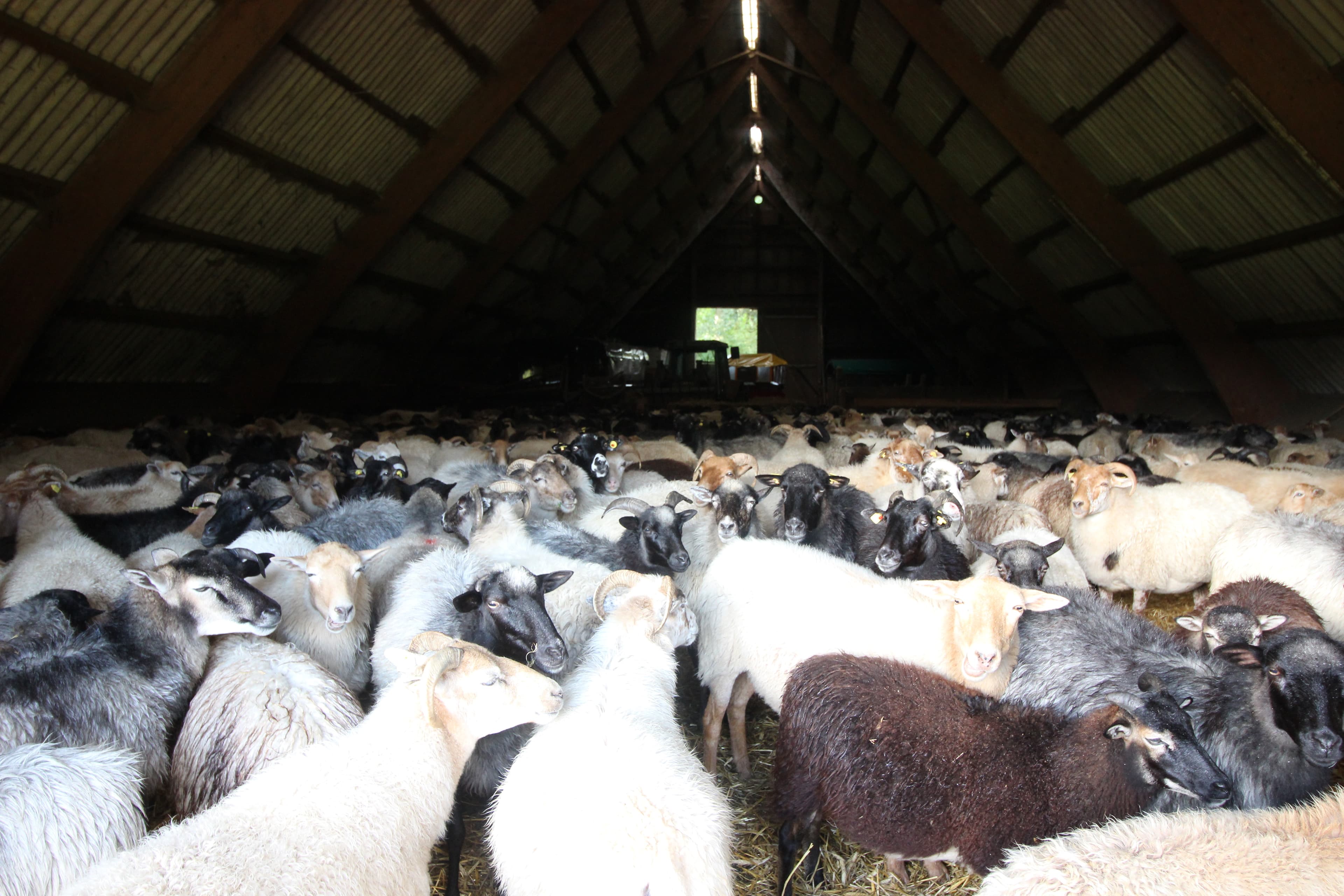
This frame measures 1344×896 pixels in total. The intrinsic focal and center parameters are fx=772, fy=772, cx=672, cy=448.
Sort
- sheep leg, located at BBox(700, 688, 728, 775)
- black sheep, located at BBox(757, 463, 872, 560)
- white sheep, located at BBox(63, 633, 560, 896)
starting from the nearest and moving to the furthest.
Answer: white sheep, located at BBox(63, 633, 560, 896)
sheep leg, located at BBox(700, 688, 728, 775)
black sheep, located at BBox(757, 463, 872, 560)

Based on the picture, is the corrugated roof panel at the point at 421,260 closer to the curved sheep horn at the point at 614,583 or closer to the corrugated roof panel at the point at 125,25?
the corrugated roof panel at the point at 125,25

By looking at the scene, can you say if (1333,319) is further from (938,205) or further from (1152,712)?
(1152,712)

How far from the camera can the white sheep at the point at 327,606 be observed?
3303mm

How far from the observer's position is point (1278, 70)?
692 centimetres

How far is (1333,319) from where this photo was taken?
32.3 feet

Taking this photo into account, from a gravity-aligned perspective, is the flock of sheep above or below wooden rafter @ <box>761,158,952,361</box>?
below

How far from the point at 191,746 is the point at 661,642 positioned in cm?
167

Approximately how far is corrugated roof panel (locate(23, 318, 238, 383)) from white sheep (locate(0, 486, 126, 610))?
20.1ft

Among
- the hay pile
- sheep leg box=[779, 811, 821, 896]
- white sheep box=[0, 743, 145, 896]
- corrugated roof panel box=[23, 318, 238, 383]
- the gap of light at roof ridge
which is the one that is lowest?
the hay pile

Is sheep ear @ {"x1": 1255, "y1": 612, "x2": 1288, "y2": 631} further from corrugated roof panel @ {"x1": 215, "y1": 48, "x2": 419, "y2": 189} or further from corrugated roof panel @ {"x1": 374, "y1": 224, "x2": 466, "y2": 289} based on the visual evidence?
corrugated roof panel @ {"x1": 374, "y1": 224, "x2": 466, "y2": 289}

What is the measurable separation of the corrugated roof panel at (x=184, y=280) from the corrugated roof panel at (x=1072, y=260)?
12293mm

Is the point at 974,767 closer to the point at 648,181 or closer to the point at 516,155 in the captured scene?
the point at 516,155

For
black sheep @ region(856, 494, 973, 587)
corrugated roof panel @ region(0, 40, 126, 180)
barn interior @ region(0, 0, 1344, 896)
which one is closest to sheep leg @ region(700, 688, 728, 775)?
barn interior @ region(0, 0, 1344, 896)

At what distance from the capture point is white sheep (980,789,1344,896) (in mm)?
1818
